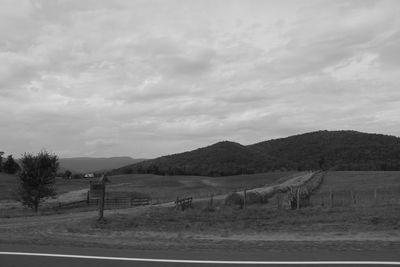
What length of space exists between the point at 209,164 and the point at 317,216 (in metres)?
153

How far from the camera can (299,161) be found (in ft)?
591

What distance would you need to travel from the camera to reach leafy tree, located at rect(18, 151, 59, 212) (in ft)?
141

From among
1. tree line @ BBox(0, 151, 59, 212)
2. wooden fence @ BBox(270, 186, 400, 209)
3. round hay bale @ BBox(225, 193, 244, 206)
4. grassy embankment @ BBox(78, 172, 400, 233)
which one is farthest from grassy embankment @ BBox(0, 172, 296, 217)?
grassy embankment @ BBox(78, 172, 400, 233)

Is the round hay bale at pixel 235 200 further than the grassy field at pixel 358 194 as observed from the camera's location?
Yes

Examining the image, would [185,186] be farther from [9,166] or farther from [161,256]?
[161,256]

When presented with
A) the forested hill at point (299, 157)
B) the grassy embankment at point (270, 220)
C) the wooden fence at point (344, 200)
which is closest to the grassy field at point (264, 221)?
the grassy embankment at point (270, 220)

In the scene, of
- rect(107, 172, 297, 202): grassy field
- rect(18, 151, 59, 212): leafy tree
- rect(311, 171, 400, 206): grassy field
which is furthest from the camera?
rect(107, 172, 297, 202): grassy field

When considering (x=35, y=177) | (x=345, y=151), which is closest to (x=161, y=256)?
(x=35, y=177)

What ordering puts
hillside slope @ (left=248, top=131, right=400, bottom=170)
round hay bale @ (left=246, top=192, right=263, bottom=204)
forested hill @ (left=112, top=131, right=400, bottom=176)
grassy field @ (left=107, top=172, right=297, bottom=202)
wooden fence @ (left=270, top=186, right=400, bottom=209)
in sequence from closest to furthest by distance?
wooden fence @ (left=270, top=186, right=400, bottom=209) < round hay bale @ (left=246, top=192, right=263, bottom=204) < grassy field @ (left=107, top=172, right=297, bottom=202) < forested hill @ (left=112, top=131, right=400, bottom=176) < hillside slope @ (left=248, top=131, right=400, bottom=170)

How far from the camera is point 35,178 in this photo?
43125mm

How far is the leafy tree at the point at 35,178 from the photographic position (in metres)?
43.0

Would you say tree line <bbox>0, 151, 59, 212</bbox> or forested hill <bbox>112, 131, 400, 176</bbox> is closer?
tree line <bbox>0, 151, 59, 212</bbox>

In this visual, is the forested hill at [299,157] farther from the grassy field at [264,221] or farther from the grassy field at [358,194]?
the grassy field at [264,221]

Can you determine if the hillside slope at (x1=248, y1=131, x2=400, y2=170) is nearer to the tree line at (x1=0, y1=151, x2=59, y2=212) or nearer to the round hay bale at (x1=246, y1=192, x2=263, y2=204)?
the tree line at (x1=0, y1=151, x2=59, y2=212)
